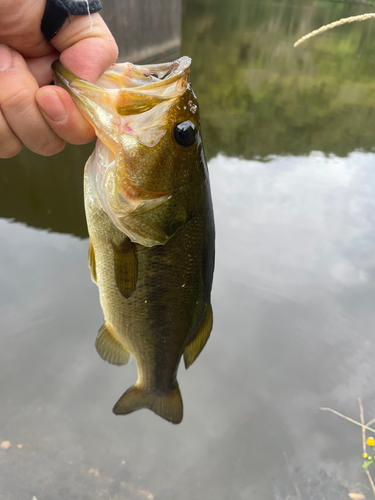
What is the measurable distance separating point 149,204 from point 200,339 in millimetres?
743

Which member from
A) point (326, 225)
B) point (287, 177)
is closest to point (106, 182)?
point (326, 225)

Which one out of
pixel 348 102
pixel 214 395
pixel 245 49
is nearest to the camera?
pixel 214 395

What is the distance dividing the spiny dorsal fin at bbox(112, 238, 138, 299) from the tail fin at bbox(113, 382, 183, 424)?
0.75 meters

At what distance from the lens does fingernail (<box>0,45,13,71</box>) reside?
3.53ft

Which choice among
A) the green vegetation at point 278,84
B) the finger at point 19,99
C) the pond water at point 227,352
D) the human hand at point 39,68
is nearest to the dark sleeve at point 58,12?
the human hand at point 39,68

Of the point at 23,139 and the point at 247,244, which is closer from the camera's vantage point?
the point at 23,139

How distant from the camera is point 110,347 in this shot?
1791mm

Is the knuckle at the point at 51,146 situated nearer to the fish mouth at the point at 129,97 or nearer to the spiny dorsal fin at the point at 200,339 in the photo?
the fish mouth at the point at 129,97

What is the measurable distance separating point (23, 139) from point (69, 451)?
2.50 metres

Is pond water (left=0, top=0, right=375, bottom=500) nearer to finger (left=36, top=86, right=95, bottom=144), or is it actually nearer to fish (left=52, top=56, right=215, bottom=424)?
fish (left=52, top=56, right=215, bottom=424)

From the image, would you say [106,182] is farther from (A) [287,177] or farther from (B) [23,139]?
(A) [287,177]

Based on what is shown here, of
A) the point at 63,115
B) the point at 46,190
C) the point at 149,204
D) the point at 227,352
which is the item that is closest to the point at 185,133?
the point at 149,204

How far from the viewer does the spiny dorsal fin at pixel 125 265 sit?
4.51 feet

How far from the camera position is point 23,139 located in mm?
1223
